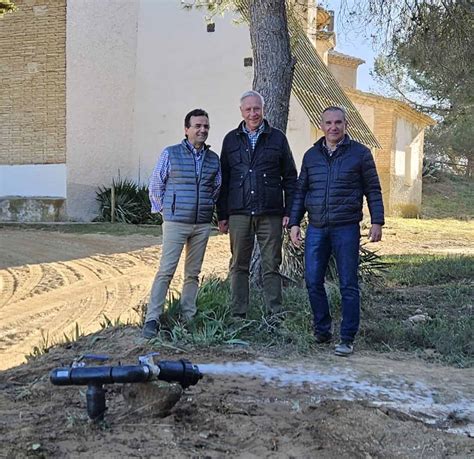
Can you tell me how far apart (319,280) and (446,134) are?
30863mm

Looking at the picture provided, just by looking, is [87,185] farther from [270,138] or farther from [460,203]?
[460,203]

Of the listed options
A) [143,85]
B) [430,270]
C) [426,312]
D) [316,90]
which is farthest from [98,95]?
[426,312]

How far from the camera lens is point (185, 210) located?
5512 millimetres

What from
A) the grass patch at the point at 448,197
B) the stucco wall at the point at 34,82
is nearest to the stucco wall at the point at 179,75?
the stucco wall at the point at 34,82

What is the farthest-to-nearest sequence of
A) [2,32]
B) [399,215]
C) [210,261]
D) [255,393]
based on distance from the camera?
[399,215] → [2,32] → [210,261] → [255,393]

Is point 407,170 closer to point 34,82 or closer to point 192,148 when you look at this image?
point 34,82

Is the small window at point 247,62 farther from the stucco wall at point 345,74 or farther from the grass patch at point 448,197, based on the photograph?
the stucco wall at point 345,74

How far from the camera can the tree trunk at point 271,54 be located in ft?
24.0

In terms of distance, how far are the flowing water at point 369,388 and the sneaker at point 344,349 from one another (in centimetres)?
39

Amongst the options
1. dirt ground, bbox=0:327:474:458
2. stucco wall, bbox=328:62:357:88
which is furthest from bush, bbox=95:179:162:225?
stucco wall, bbox=328:62:357:88

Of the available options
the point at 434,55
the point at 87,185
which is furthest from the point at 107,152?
the point at 434,55

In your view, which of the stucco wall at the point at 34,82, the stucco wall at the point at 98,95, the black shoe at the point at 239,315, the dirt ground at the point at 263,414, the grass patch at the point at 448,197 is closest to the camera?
the dirt ground at the point at 263,414

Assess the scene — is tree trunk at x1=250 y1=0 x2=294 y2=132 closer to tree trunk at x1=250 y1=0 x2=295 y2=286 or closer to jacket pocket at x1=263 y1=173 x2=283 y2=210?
tree trunk at x1=250 y1=0 x2=295 y2=286

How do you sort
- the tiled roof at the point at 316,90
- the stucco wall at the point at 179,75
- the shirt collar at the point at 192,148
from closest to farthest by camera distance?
the shirt collar at the point at 192,148 → the tiled roof at the point at 316,90 → the stucco wall at the point at 179,75
